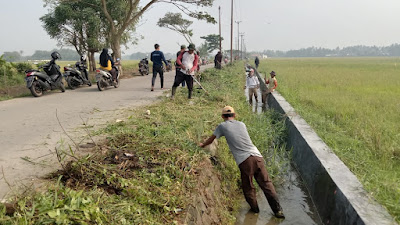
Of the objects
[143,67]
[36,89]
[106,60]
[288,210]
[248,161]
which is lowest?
[288,210]

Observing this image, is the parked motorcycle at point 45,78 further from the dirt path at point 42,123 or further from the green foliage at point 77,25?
the green foliage at point 77,25

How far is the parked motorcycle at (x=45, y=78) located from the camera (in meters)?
7.79

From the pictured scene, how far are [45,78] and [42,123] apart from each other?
12.2 feet

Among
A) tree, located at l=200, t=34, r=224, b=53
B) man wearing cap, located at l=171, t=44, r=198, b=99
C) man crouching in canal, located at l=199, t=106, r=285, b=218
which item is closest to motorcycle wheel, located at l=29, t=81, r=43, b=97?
man wearing cap, located at l=171, t=44, r=198, b=99

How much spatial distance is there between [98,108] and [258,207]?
13.9ft

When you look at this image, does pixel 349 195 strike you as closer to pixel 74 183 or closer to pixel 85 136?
pixel 74 183

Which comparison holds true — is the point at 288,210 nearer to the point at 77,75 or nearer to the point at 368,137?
the point at 368,137

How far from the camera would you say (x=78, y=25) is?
59.3ft

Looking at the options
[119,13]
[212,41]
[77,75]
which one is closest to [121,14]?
[119,13]

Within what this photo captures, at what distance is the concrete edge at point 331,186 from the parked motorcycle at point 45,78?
6.86 meters

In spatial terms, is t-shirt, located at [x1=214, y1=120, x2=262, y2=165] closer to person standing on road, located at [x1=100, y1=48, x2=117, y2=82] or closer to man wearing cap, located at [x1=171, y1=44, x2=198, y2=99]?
man wearing cap, located at [x1=171, y1=44, x2=198, y2=99]

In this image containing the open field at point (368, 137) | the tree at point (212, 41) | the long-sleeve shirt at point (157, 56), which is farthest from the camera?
the tree at point (212, 41)

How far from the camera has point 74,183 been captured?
8.59 feet

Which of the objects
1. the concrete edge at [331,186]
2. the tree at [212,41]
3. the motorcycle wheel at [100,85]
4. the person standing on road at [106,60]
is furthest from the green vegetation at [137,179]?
the tree at [212,41]
